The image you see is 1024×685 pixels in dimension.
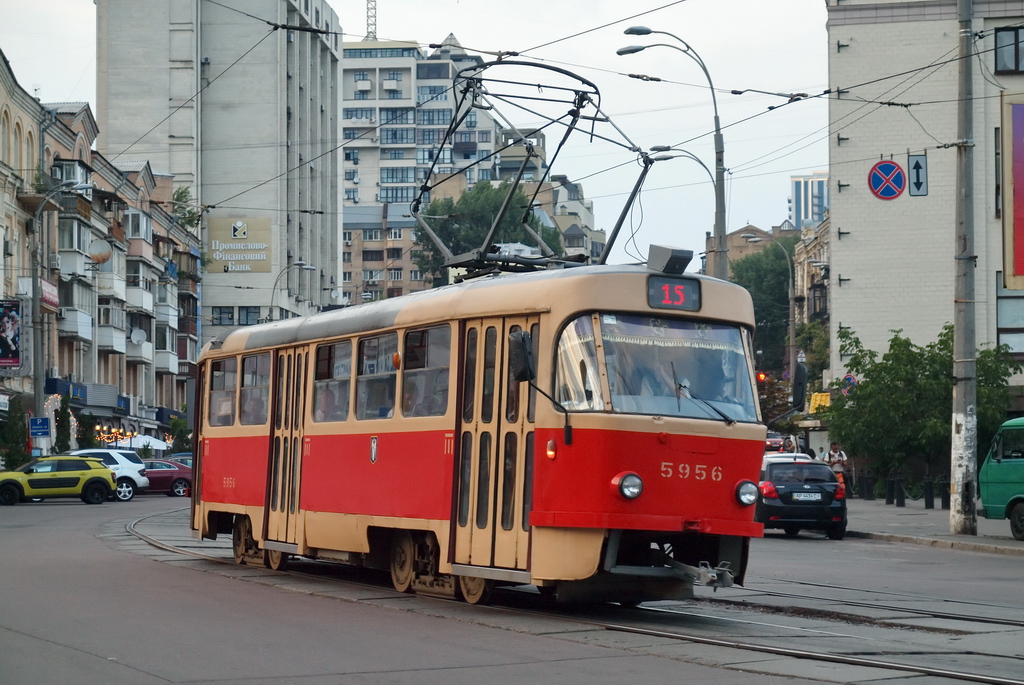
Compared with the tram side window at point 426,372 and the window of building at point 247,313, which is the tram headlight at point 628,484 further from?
the window of building at point 247,313

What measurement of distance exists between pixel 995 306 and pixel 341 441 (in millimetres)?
39655

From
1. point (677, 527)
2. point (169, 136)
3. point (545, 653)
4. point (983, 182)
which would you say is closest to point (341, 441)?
point (677, 527)

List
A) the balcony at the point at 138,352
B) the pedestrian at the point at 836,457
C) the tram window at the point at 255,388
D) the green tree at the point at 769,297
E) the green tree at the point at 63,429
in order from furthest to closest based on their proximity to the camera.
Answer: the green tree at the point at 769,297 < the balcony at the point at 138,352 < the green tree at the point at 63,429 < the pedestrian at the point at 836,457 < the tram window at the point at 255,388

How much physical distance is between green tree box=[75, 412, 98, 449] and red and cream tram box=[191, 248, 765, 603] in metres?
47.3

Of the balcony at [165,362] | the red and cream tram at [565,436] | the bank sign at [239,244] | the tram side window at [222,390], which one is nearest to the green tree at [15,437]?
the tram side window at [222,390]

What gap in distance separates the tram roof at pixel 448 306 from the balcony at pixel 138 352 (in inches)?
2347

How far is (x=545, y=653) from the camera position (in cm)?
1016

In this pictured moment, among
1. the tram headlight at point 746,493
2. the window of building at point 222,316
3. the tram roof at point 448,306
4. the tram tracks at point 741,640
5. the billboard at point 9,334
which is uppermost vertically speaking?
the window of building at point 222,316

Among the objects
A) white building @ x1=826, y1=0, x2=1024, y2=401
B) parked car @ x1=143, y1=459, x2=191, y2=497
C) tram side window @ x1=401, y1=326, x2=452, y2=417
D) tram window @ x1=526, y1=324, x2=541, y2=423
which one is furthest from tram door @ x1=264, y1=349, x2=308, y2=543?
white building @ x1=826, y1=0, x2=1024, y2=401

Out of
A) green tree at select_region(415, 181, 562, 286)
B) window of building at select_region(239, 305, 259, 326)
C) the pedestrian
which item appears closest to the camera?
the pedestrian

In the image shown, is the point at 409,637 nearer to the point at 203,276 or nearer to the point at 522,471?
the point at 522,471

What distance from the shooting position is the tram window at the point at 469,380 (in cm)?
1330

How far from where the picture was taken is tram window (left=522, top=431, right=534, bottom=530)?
40.4ft

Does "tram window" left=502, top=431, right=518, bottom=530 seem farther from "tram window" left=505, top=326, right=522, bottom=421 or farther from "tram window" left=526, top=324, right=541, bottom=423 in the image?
"tram window" left=526, top=324, right=541, bottom=423
